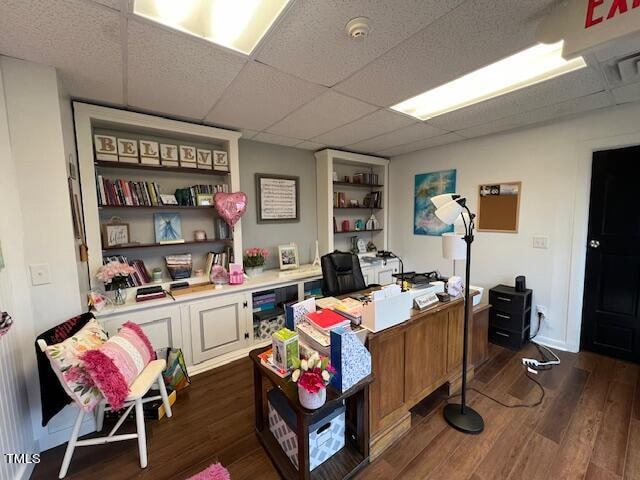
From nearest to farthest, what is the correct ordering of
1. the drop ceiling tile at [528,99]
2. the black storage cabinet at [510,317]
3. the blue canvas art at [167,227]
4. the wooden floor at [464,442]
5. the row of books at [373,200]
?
1. the wooden floor at [464,442]
2. the drop ceiling tile at [528,99]
3. the blue canvas art at [167,227]
4. the black storage cabinet at [510,317]
5. the row of books at [373,200]

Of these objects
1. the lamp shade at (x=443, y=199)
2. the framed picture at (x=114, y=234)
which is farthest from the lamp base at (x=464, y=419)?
the framed picture at (x=114, y=234)

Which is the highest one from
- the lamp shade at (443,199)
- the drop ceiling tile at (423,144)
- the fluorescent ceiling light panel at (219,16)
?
the fluorescent ceiling light panel at (219,16)

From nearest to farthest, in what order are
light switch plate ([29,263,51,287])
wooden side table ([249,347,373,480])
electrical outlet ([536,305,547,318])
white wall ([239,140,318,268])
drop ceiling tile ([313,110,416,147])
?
wooden side table ([249,347,373,480]), light switch plate ([29,263,51,287]), drop ceiling tile ([313,110,416,147]), electrical outlet ([536,305,547,318]), white wall ([239,140,318,268])

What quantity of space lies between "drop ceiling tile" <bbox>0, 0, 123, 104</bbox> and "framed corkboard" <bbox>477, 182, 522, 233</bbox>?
3496 mm

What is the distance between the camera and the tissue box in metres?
1.40

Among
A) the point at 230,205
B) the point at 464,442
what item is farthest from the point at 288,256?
the point at 464,442

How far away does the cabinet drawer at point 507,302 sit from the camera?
2.67m

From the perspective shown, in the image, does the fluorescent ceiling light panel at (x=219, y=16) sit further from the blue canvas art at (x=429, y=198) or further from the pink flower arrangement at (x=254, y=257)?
the blue canvas art at (x=429, y=198)

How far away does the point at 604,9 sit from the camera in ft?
3.37

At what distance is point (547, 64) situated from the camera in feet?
5.81

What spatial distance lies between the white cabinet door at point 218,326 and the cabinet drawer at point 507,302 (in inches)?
102

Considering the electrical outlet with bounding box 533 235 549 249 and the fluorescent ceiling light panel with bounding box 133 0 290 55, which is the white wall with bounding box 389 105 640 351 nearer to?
the electrical outlet with bounding box 533 235 549 249

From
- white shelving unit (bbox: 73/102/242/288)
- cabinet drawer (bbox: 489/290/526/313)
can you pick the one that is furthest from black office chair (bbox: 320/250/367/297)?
cabinet drawer (bbox: 489/290/526/313)

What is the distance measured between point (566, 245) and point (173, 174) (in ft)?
13.0
